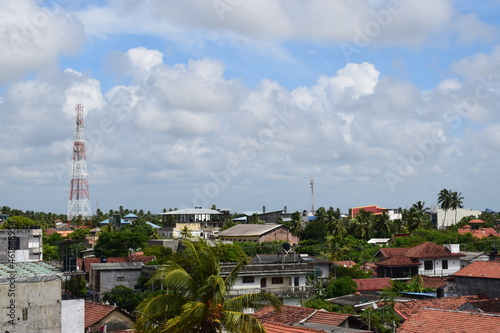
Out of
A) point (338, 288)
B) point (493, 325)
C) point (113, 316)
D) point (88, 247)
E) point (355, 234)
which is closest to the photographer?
point (493, 325)

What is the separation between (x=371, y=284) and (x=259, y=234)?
1852 inches

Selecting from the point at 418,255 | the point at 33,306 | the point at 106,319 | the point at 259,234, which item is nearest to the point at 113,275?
the point at 106,319

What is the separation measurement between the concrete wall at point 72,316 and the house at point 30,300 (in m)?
3.56

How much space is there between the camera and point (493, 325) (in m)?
22.6

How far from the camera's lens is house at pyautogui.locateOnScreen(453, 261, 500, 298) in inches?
1695

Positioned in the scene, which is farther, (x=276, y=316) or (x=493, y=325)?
(x=276, y=316)

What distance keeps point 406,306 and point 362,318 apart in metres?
5.92

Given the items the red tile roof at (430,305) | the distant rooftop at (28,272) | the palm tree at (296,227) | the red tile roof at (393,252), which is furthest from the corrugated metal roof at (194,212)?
the distant rooftop at (28,272)

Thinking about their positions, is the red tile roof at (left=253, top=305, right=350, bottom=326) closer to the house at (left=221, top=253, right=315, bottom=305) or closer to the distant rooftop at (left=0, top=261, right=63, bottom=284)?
the distant rooftop at (left=0, top=261, right=63, bottom=284)

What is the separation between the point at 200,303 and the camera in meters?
17.1

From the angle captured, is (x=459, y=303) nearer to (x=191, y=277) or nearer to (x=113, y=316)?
(x=113, y=316)

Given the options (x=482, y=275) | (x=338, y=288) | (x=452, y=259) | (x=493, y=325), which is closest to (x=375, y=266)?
(x=452, y=259)

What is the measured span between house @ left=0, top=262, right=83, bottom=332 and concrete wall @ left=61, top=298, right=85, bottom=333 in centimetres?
356

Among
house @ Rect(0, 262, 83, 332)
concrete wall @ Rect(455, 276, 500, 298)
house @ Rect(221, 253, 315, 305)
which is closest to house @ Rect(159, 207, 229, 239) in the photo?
house @ Rect(221, 253, 315, 305)
